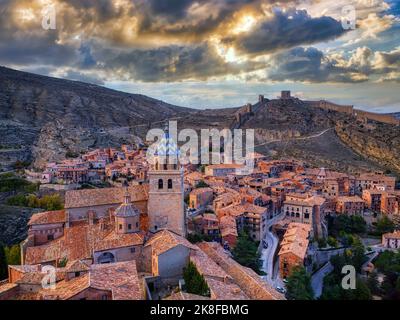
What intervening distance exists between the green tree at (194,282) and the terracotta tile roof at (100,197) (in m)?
4.91

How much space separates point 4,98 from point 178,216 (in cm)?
5318

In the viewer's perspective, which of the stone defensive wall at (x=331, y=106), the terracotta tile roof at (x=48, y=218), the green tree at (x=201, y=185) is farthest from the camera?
the stone defensive wall at (x=331, y=106)

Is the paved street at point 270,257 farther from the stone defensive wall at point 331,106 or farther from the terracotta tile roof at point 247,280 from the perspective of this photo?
the stone defensive wall at point 331,106

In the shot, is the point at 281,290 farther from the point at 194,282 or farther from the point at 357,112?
the point at 357,112

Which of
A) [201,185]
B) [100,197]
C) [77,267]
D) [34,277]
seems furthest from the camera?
[201,185]

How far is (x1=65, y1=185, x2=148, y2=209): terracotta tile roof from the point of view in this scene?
1451cm

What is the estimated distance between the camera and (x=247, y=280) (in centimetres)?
1134

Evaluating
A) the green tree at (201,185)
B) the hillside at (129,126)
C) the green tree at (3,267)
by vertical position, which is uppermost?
the hillside at (129,126)

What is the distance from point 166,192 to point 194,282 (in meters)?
4.31

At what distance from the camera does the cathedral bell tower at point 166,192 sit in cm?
1330

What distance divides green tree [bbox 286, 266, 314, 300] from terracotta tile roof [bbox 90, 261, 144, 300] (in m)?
6.84

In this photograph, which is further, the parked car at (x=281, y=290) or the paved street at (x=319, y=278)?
the paved street at (x=319, y=278)

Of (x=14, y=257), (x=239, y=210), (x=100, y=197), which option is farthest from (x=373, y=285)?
(x=14, y=257)

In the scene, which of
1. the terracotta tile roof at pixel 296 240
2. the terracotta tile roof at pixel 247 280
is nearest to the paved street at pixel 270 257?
the terracotta tile roof at pixel 296 240
